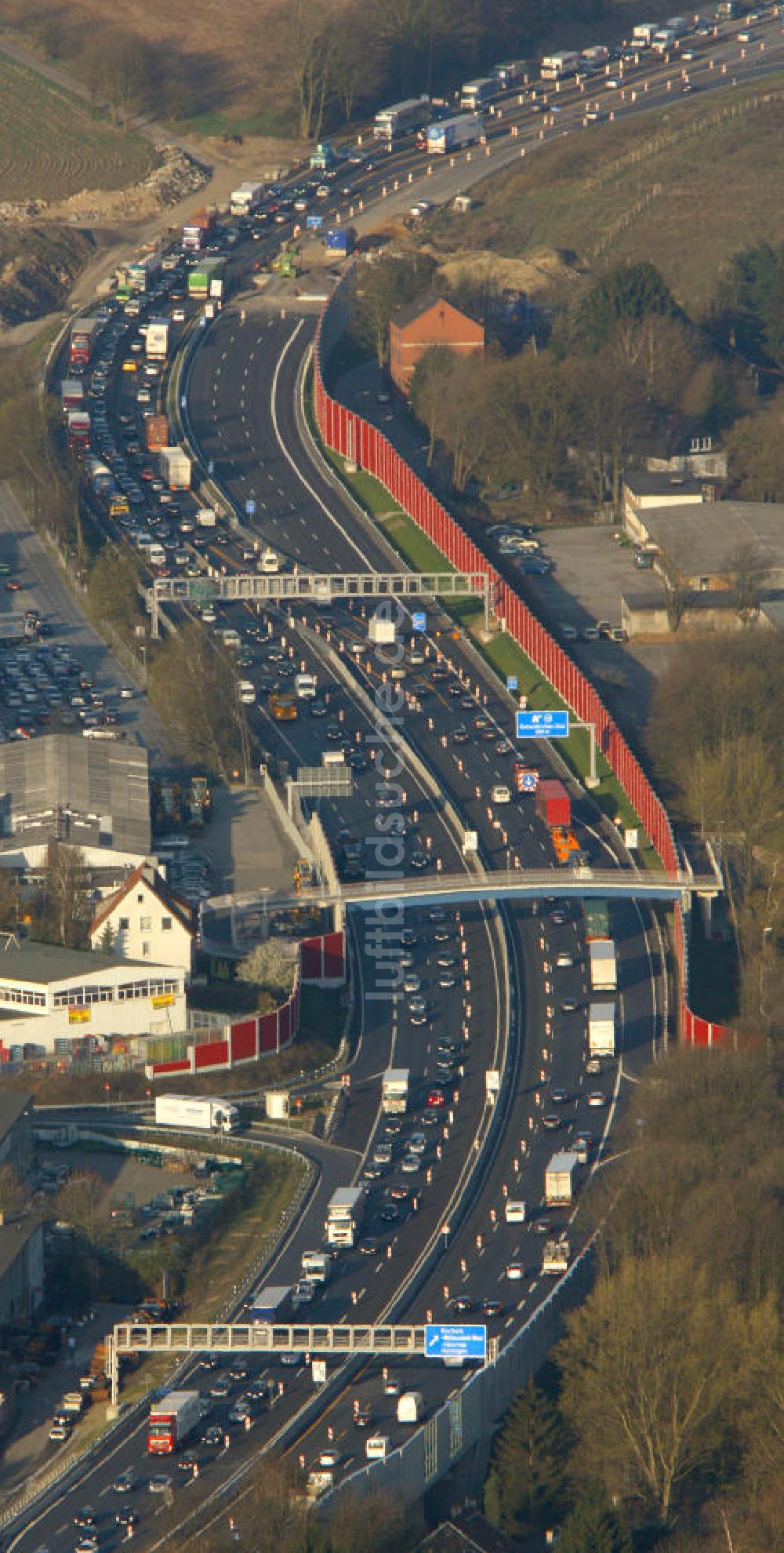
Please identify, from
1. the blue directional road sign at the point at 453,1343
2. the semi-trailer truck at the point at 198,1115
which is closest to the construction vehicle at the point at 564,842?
the semi-trailer truck at the point at 198,1115

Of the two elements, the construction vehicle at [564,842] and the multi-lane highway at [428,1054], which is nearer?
the multi-lane highway at [428,1054]

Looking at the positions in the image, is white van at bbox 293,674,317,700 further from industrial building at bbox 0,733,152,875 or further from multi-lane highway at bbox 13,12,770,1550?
industrial building at bbox 0,733,152,875

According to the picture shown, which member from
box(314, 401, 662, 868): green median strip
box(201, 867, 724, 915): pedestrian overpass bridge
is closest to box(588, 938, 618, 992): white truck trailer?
box(201, 867, 724, 915): pedestrian overpass bridge

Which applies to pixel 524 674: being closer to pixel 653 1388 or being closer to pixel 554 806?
pixel 554 806

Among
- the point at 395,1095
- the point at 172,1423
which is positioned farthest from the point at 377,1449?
the point at 395,1095

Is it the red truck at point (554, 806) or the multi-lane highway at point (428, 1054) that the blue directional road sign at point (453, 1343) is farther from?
the red truck at point (554, 806)

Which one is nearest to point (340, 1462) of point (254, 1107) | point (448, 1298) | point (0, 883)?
point (448, 1298)

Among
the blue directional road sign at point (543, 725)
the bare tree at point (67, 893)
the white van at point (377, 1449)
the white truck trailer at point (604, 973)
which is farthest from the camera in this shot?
the blue directional road sign at point (543, 725)
